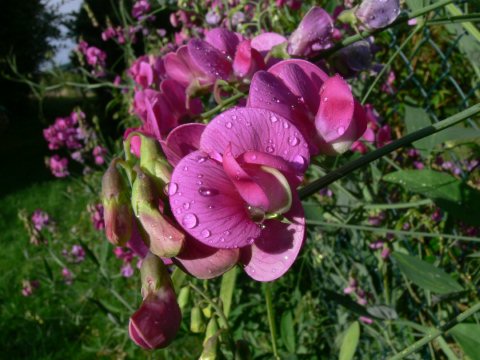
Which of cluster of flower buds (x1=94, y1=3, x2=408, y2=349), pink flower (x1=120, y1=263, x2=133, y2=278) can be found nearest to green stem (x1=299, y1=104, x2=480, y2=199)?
cluster of flower buds (x1=94, y1=3, x2=408, y2=349)

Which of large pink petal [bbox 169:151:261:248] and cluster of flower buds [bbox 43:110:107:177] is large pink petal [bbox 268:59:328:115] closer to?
large pink petal [bbox 169:151:261:248]

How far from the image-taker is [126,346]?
2.00 metres

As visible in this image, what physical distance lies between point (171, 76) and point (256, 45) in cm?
13

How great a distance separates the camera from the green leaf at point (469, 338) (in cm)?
60

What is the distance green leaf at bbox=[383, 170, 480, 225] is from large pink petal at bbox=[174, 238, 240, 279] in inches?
14.9

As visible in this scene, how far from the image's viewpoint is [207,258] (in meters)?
0.39

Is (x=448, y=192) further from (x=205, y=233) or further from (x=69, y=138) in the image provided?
(x=69, y=138)

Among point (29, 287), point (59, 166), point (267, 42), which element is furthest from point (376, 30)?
point (59, 166)

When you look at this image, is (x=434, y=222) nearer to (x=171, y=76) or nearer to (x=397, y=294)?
(x=397, y=294)

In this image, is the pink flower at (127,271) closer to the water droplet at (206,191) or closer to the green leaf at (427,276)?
the green leaf at (427,276)

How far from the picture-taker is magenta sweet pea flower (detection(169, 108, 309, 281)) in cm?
36

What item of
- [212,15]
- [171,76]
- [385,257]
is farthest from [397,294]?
[212,15]

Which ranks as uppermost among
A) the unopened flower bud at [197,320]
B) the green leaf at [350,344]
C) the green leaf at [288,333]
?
the unopened flower bud at [197,320]

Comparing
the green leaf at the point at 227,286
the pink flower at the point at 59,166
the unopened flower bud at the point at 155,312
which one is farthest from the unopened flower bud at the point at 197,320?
the pink flower at the point at 59,166
